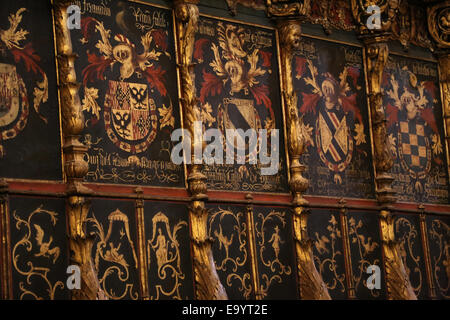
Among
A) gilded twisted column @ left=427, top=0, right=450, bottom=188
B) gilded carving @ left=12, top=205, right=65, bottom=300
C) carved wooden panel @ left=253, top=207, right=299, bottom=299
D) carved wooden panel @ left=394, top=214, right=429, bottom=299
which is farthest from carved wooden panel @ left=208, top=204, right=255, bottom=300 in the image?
gilded twisted column @ left=427, top=0, right=450, bottom=188

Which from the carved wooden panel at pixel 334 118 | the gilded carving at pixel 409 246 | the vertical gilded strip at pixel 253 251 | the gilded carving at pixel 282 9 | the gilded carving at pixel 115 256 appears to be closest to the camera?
the gilded carving at pixel 115 256

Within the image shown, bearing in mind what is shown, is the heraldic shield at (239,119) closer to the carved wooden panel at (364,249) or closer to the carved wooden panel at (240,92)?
the carved wooden panel at (240,92)

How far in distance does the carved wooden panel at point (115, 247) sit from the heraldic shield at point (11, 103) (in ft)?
2.94

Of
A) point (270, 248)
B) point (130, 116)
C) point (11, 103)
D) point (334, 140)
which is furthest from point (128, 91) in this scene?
point (334, 140)

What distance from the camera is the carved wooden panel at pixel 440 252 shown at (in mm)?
11482

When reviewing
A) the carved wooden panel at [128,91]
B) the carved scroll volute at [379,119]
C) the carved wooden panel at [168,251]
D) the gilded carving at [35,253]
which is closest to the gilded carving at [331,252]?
the carved scroll volute at [379,119]

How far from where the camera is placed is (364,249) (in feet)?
35.4

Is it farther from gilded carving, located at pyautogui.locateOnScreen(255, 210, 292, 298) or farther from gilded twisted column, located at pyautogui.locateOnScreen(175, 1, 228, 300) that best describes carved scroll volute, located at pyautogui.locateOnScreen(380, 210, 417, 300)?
gilded twisted column, located at pyautogui.locateOnScreen(175, 1, 228, 300)

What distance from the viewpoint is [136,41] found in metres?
9.35

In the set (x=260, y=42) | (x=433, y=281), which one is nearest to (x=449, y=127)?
(x=433, y=281)

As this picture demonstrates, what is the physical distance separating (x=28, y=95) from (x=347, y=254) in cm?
380

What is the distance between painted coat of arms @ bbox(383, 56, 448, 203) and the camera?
1155 centimetres

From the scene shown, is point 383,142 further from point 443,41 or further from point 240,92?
point 240,92
